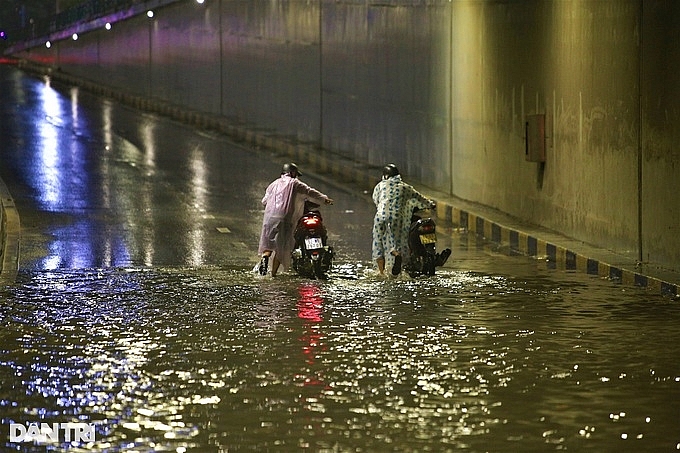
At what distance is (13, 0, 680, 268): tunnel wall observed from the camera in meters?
16.6

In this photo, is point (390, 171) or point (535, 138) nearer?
point (390, 171)

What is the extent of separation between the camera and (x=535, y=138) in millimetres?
20156

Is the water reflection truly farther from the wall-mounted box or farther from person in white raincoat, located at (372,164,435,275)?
the wall-mounted box

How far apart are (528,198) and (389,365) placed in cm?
1043

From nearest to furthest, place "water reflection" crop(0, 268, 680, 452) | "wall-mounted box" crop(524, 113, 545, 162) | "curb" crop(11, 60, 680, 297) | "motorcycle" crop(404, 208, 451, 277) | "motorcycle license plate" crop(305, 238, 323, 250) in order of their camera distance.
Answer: "water reflection" crop(0, 268, 680, 452)
"curb" crop(11, 60, 680, 297)
"motorcycle license plate" crop(305, 238, 323, 250)
"motorcycle" crop(404, 208, 451, 277)
"wall-mounted box" crop(524, 113, 545, 162)

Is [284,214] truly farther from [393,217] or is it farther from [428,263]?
[428,263]

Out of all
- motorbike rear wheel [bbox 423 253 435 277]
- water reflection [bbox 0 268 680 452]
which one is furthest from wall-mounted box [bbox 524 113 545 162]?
water reflection [bbox 0 268 680 452]

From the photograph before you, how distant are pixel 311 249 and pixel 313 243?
0.27 feet

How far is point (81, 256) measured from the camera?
60.0 ft

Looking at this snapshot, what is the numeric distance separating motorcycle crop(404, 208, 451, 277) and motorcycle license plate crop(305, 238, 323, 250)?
3.24 ft

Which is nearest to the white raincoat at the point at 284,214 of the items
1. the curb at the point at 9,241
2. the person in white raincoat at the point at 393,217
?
the person in white raincoat at the point at 393,217

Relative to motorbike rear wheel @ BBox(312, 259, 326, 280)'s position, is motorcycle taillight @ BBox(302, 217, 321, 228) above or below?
above

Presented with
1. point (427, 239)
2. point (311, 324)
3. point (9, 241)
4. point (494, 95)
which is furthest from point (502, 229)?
point (311, 324)

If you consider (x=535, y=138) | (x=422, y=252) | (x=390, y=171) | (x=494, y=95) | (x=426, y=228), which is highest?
(x=494, y=95)
